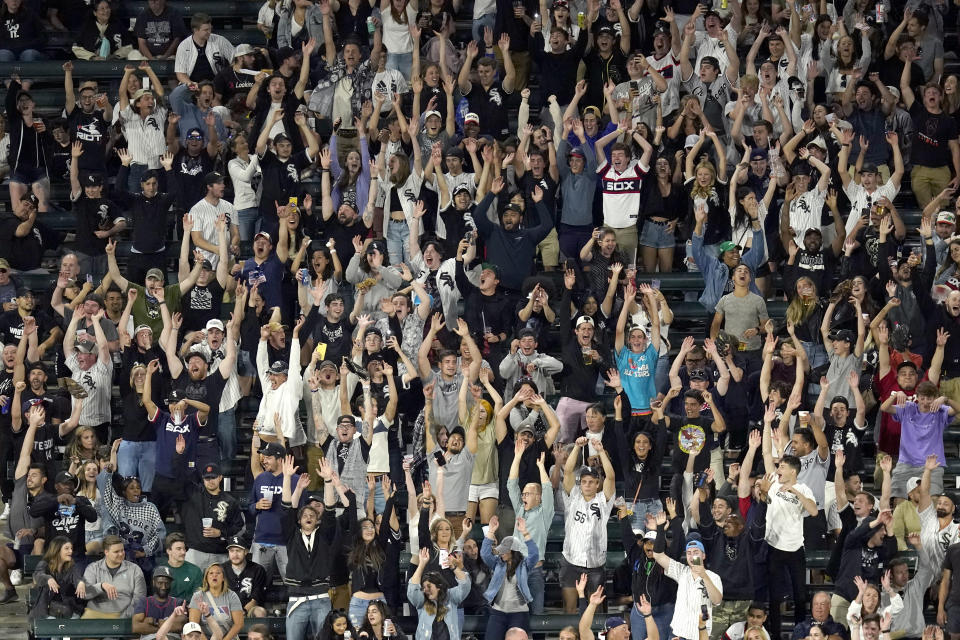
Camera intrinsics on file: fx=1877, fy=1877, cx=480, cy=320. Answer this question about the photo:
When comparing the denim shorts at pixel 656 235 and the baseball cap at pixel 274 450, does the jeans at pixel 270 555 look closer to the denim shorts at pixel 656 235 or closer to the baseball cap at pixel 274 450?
the baseball cap at pixel 274 450

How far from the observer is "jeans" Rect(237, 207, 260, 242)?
2177cm

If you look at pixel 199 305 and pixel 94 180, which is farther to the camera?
pixel 94 180

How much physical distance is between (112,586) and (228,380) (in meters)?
2.69

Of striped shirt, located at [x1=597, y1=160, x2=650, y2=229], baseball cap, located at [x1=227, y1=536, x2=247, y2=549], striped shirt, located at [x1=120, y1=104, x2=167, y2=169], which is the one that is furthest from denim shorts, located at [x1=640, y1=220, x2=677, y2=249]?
baseball cap, located at [x1=227, y1=536, x2=247, y2=549]

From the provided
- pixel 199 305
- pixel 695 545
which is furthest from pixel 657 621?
pixel 199 305

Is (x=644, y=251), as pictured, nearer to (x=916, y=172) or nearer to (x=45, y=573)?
(x=916, y=172)

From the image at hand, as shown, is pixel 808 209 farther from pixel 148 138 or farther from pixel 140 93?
pixel 140 93

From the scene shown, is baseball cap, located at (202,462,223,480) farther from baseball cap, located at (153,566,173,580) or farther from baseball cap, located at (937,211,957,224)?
baseball cap, located at (937,211,957,224)

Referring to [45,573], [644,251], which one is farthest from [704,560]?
[45,573]

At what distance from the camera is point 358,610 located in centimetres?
1791

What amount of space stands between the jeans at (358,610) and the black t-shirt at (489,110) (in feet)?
21.5

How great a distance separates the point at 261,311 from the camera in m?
20.5

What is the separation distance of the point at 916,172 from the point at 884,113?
79 centimetres

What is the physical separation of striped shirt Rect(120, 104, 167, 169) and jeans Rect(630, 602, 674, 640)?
8.37 m
